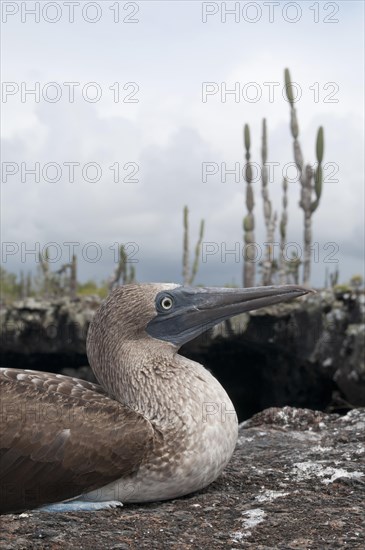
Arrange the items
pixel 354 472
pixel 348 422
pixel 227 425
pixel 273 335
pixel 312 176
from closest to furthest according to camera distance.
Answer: pixel 227 425 < pixel 354 472 < pixel 348 422 < pixel 273 335 < pixel 312 176

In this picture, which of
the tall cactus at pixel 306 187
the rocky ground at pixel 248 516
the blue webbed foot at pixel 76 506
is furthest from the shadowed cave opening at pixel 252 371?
the blue webbed foot at pixel 76 506

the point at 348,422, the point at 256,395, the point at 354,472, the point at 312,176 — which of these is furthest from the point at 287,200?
the point at 354,472

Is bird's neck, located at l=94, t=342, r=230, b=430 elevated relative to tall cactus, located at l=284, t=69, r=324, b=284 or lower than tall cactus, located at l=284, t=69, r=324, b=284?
lower

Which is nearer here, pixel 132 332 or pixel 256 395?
pixel 132 332

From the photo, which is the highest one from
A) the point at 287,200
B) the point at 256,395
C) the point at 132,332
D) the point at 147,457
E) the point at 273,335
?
the point at 287,200

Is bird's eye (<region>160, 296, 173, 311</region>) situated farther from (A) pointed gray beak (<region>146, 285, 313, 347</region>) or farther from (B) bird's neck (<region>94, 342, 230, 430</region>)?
(B) bird's neck (<region>94, 342, 230, 430</region>)

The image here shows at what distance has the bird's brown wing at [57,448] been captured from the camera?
11.5 feet

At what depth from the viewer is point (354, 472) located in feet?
13.8

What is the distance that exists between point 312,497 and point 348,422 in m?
2.39

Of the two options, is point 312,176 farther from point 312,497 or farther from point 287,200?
point 312,497

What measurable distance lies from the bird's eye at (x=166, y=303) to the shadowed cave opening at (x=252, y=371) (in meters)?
11.0

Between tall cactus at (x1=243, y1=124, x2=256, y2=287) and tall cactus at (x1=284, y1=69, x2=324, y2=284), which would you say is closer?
tall cactus at (x1=284, y1=69, x2=324, y2=284)

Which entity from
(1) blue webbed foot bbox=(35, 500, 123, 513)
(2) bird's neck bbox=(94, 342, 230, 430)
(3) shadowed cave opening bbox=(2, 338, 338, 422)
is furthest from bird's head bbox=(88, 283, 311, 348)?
(3) shadowed cave opening bbox=(2, 338, 338, 422)

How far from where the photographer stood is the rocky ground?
3.13 metres
